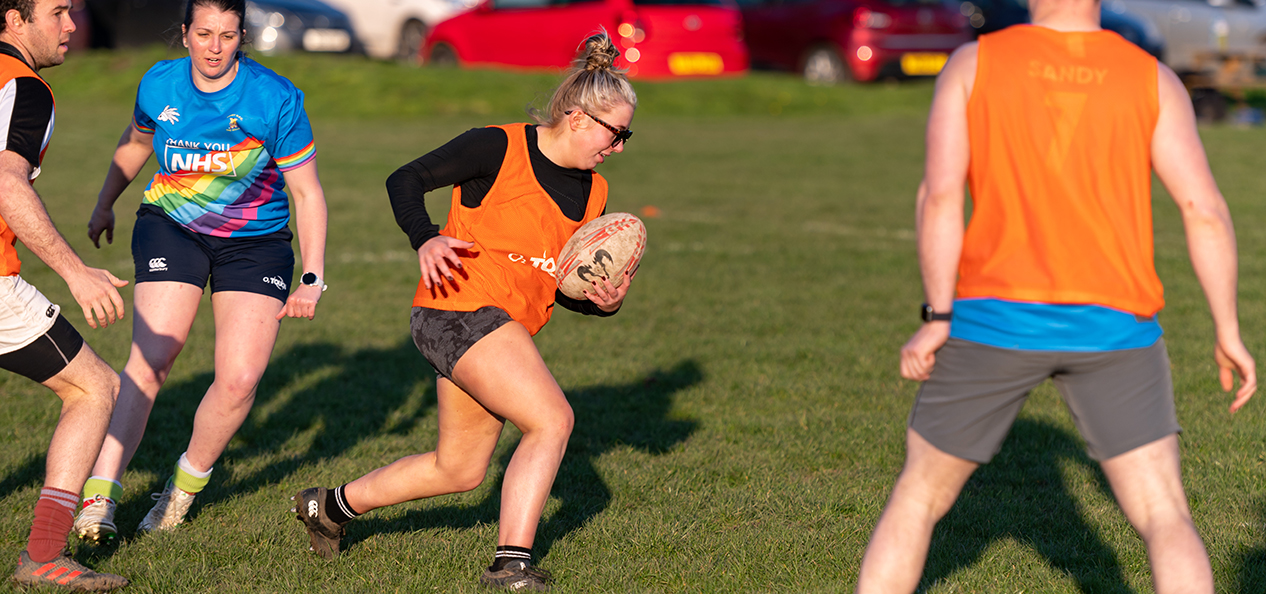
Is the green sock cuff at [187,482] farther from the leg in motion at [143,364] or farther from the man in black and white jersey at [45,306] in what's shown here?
the man in black and white jersey at [45,306]

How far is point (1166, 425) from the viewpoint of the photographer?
3.17m

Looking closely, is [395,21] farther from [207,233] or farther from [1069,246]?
[1069,246]

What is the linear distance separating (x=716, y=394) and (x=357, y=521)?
9.16ft

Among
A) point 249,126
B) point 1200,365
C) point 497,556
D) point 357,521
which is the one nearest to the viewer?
point 497,556

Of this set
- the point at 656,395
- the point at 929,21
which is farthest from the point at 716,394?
the point at 929,21

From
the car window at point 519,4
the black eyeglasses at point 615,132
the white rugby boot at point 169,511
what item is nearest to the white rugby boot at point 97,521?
the white rugby boot at point 169,511

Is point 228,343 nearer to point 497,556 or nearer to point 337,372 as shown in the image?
point 497,556

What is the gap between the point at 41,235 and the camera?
382 cm

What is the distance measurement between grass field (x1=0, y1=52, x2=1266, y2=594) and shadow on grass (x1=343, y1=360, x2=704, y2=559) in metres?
0.02

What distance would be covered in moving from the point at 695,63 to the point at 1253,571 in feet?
60.9

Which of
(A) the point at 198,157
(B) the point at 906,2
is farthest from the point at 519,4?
(A) the point at 198,157

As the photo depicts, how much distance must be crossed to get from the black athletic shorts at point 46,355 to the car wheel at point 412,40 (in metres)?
22.2

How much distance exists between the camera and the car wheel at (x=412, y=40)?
25703mm

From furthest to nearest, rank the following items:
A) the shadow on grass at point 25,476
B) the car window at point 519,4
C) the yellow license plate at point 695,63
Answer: the car window at point 519,4
the yellow license plate at point 695,63
the shadow on grass at point 25,476
